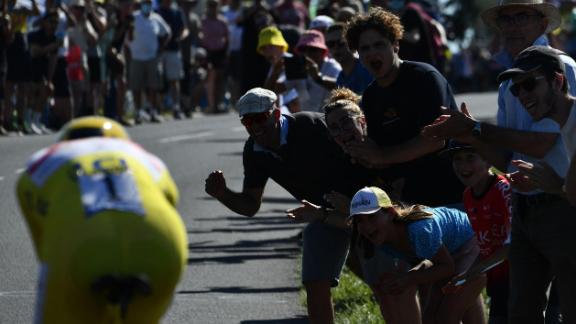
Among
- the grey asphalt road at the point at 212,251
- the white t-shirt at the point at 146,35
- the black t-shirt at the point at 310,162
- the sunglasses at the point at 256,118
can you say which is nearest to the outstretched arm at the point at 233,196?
the black t-shirt at the point at 310,162

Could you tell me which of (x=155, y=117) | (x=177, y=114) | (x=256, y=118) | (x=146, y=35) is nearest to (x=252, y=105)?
(x=256, y=118)

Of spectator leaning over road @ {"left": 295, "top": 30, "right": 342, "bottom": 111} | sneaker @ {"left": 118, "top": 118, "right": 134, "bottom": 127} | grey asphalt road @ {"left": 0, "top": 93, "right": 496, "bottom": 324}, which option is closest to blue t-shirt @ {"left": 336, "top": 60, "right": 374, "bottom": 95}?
spectator leaning over road @ {"left": 295, "top": 30, "right": 342, "bottom": 111}

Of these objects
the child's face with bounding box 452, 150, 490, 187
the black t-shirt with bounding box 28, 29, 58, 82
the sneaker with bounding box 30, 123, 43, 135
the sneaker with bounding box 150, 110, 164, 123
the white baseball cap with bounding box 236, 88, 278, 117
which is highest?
the white baseball cap with bounding box 236, 88, 278, 117

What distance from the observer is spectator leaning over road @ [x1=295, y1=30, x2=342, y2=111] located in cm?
1311

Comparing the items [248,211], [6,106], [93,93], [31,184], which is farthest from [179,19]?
[31,184]

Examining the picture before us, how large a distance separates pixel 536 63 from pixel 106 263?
8.22ft

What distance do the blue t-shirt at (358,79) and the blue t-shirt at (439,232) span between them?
11.1 ft

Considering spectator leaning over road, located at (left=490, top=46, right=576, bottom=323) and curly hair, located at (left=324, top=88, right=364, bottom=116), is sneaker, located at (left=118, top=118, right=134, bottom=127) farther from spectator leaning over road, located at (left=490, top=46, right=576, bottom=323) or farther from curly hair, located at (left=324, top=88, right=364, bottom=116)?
spectator leaning over road, located at (left=490, top=46, right=576, bottom=323)

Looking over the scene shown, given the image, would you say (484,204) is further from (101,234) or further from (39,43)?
(39,43)

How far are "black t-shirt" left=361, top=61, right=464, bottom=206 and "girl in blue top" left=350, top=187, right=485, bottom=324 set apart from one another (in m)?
0.28

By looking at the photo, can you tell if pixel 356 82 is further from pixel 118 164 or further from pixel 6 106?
pixel 6 106

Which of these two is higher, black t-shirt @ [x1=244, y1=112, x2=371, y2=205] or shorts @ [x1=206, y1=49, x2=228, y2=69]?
black t-shirt @ [x1=244, y1=112, x2=371, y2=205]

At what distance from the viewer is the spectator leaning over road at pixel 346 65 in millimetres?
11656

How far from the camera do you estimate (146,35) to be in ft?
82.0
